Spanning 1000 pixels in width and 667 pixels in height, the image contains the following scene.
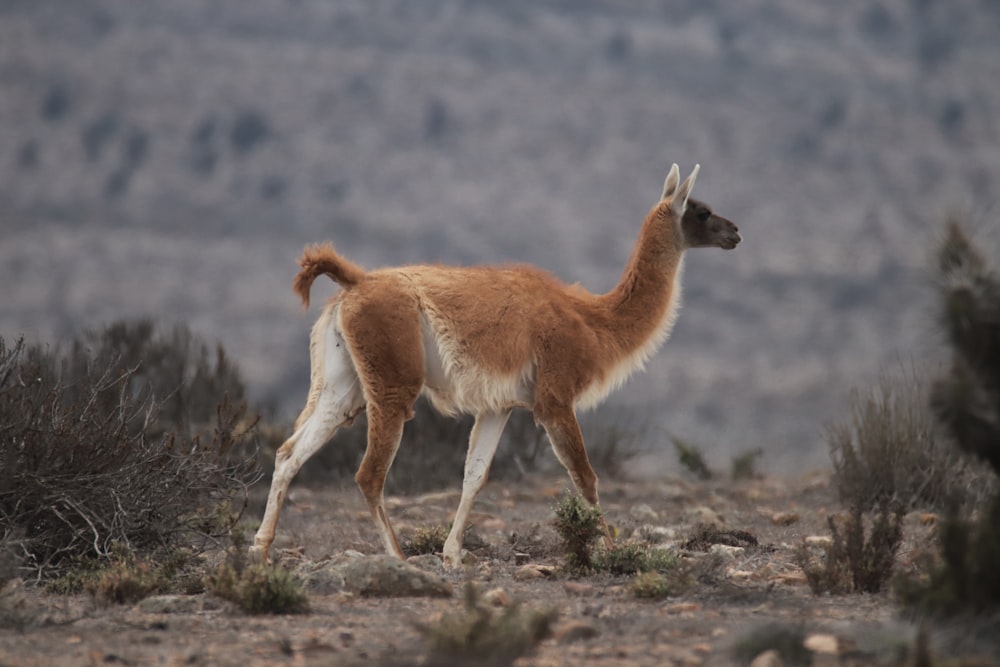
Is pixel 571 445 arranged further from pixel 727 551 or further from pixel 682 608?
pixel 682 608

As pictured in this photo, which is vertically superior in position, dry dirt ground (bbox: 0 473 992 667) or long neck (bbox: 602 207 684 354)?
long neck (bbox: 602 207 684 354)

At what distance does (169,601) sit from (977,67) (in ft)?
185

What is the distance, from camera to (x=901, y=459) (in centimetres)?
1231

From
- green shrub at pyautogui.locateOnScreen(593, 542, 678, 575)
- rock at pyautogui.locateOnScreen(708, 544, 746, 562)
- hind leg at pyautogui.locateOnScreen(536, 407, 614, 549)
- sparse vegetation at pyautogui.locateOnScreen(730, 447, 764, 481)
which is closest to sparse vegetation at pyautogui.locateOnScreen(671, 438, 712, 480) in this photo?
sparse vegetation at pyautogui.locateOnScreen(730, 447, 764, 481)

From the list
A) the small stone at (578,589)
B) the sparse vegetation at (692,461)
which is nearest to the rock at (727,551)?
the small stone at (578,589)

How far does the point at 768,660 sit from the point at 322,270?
189 inches

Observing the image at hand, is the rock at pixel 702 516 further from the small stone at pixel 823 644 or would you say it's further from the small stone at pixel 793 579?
the small stone at pixel 823 644

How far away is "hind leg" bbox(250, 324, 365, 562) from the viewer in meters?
8.80

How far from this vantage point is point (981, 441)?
5.34 m

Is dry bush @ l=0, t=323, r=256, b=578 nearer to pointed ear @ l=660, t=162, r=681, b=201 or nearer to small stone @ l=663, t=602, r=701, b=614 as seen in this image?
small stone @ l=663, t=602, r=701, b=614

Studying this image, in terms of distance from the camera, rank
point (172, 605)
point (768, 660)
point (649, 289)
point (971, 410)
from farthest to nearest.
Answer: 1. point (649, 289)
2. point (172, 605)
3. point (971, 410)
4. point (768, 660)

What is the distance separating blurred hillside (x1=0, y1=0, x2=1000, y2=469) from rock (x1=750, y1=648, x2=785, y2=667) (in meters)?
33.2

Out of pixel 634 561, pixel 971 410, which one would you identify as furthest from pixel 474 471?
pixel 971 410

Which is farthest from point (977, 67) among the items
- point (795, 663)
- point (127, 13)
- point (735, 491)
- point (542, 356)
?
point (795, 663)
